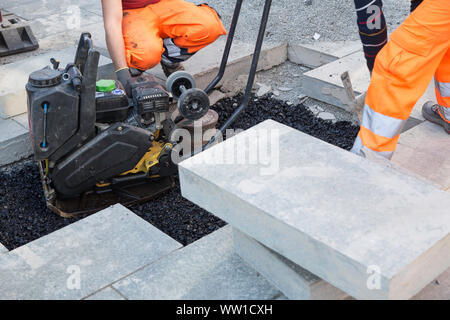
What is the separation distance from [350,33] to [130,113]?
110 inches

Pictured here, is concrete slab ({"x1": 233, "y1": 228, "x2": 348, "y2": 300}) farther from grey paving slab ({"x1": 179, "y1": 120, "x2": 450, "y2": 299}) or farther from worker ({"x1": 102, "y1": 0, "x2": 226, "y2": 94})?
worker ({"x1": 102, "y1": 0, "x2": 226, "y2": 94})

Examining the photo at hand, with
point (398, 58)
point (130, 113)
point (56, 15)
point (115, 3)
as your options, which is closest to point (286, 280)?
point (398, 58)

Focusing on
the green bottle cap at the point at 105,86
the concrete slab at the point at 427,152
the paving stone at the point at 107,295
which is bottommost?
the paving stone at the point at 107,295

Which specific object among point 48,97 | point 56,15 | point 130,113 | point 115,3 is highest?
point 115,3

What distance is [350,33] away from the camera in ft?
17.2

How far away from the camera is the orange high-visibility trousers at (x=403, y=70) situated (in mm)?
Answer: 2688

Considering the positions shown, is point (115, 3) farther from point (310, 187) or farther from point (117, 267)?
point (310, 187)

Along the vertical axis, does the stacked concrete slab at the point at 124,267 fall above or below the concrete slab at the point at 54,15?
above

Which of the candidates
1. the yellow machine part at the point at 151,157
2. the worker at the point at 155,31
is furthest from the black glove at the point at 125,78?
the yellow machine part at the point at 151,157

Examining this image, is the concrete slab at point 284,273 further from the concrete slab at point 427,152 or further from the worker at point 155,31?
the worker at point 155,31

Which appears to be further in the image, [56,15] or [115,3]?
[56,15]

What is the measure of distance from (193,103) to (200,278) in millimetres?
1130

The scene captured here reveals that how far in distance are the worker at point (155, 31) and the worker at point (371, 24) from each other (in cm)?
110

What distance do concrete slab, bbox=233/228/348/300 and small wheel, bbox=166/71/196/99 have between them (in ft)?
4.07
